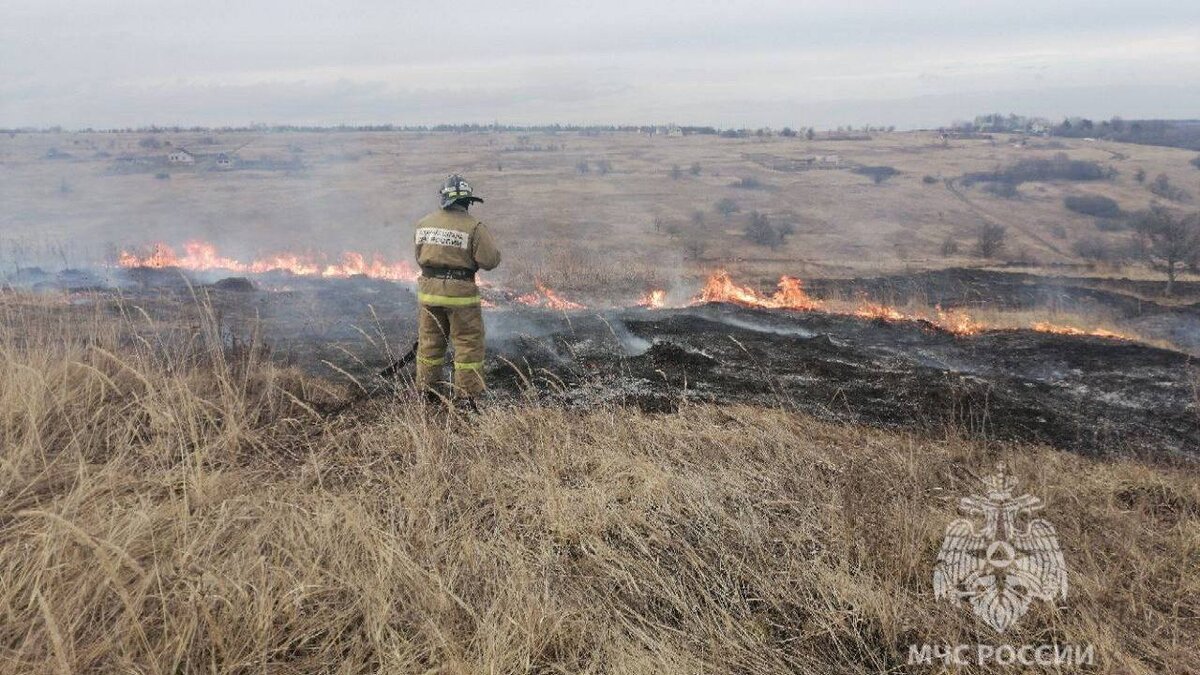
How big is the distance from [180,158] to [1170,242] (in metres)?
59.1

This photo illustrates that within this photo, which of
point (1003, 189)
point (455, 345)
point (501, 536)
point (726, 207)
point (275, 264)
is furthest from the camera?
point (1003, 189)

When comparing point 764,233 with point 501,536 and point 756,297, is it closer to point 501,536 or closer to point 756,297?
point 756,297

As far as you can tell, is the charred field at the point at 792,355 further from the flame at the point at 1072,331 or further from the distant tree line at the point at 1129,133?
the distant tree line at the point at 1129,133

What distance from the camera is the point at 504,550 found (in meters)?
2.94

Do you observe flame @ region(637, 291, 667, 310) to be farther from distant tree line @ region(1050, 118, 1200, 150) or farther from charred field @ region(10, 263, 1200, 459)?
distant tree line @ region(1050, 118, 1200, 150)

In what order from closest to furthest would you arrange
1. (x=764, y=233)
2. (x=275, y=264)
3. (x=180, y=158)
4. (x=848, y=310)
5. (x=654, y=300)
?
→ (x=848, y=310)
(x=654, y=300)
(x=275, y=264)
(x=764, y=233)
(x=180, y=158)

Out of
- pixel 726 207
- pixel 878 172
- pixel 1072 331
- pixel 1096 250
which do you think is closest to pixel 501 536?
pixel 1072 331

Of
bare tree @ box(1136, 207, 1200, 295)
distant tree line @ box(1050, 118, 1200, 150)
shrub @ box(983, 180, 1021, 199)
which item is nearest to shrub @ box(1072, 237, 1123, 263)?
bare tree @ box(1136, 207, 1200, 295)

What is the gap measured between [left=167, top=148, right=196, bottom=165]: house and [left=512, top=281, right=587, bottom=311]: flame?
46.1 m

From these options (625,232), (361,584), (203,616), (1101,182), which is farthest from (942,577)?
(1101,182)

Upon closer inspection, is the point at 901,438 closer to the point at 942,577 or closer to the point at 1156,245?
the point at 942,577

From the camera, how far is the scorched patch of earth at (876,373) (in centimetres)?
692

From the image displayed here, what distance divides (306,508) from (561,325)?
8.19 metres

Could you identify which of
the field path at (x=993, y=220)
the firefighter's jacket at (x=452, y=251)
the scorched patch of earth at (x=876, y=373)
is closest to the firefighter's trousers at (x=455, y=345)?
the firefighter's jacket at (x=452, y=251)
